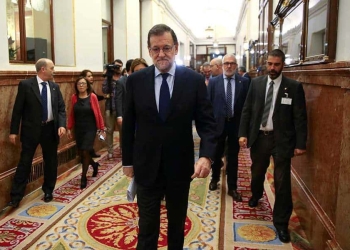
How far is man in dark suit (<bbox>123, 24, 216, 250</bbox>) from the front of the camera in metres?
2.07

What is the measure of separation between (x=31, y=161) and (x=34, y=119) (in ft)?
1.65

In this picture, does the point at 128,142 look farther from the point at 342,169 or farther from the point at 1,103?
the point at 1,103

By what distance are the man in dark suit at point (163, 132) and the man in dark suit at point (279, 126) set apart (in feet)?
3.90

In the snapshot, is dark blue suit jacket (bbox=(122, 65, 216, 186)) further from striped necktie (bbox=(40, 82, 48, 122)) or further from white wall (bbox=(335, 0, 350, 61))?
striped necktie (bbox=(40, 82, 48, 122))

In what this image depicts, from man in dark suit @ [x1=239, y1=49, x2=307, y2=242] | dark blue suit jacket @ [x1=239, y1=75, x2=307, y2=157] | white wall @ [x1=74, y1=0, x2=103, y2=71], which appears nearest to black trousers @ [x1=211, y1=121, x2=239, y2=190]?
man in dark suit @ [x1=239, y1=49, x2=307, y2=242]

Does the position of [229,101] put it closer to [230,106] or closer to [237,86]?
[230,106]

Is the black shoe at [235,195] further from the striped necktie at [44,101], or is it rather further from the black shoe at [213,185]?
the striped necktie at [44,101]

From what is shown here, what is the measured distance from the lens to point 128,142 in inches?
87.4

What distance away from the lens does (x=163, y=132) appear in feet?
6.81

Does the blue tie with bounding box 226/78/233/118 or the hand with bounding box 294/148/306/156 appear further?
the blue tie with bounding box 226/78/233/118

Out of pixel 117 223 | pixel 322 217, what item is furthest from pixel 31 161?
pixel 322 217

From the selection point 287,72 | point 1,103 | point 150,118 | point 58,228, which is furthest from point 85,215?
point 287,72

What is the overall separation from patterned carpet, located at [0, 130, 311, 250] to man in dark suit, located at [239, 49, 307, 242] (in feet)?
1.12

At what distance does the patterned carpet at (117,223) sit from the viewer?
10.0 feet
